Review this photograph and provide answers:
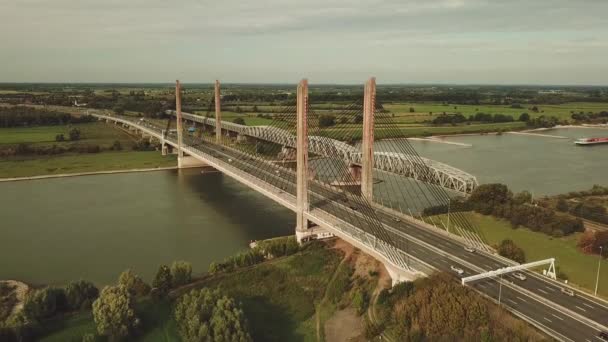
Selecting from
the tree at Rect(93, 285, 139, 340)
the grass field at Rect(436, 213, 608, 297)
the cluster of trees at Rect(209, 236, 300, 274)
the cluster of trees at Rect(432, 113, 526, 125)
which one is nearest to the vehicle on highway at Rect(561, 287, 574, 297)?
the grass field at Rect(436, 213, 608, 297)

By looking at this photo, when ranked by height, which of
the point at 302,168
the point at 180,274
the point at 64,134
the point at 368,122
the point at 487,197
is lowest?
the point at 180,274

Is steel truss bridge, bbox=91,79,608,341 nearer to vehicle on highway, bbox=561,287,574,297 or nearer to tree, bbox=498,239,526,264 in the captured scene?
vehicle on highway, bbox=561,287,574,297

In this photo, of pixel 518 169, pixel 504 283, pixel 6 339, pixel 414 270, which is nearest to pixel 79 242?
pixel 6 339

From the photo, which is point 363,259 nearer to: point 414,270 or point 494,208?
point 414,270

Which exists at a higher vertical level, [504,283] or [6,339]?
[504,283]

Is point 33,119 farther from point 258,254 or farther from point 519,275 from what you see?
point 519,275

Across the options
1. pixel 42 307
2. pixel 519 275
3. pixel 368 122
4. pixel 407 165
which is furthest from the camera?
pixel 407 165

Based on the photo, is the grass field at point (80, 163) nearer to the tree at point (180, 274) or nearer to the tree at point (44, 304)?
the tree at point (180, 274)

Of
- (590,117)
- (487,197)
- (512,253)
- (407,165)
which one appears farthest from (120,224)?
(590,117)
